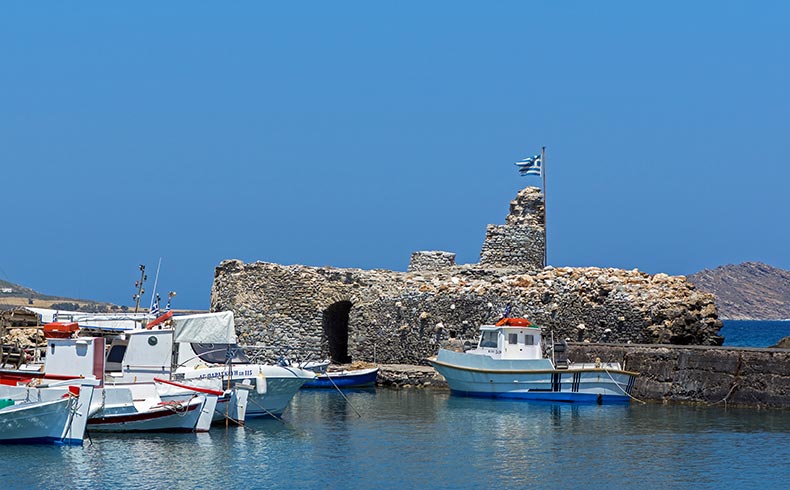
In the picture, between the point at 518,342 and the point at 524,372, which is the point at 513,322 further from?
the point at 524,372

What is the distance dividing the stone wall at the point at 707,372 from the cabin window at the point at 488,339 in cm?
Answer: 232

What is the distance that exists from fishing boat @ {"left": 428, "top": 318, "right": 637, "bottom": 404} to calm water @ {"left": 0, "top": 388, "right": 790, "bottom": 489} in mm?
1430

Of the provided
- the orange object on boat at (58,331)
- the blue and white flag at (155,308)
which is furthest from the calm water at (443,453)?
the blue and white flag at (155,308)

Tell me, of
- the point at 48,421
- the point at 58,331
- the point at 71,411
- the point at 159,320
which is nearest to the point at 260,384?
the point at 159,320

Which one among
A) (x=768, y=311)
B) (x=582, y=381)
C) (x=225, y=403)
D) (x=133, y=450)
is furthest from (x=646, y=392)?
(x=768, y=311)

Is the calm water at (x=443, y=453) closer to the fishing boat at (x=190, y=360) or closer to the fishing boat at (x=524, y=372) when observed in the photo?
the fishing boat at (x=190, y=360)

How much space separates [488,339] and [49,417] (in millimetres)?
12598

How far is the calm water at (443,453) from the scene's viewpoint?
1925 centimetres

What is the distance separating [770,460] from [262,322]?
18294 millimetres

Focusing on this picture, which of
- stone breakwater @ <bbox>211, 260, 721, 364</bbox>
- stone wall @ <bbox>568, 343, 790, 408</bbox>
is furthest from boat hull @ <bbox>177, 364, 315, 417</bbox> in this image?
stone breakwater @ <bbox>211, 260, 721, 364</bbox>

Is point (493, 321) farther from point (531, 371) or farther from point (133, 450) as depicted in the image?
point (133, 450)

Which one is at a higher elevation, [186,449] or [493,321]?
[493,321]

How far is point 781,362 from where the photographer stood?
2791 centimetres

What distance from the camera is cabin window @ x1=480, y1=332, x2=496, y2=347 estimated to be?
101 ft
